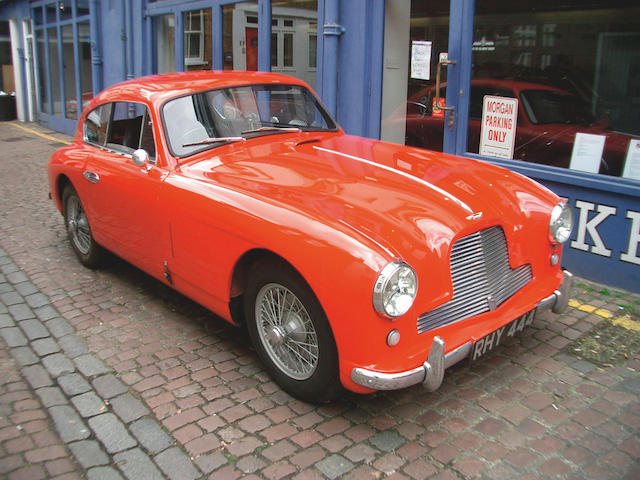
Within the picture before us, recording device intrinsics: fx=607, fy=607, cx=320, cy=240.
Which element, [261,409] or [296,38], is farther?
[296,38]

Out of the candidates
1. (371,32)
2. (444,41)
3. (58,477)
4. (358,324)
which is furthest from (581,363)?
(371,32)

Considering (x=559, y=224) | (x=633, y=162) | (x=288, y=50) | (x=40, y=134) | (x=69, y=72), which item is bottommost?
(x=40, y=134)

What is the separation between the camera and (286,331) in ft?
11.1

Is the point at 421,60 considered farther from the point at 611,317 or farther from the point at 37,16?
→ the point at 37,16

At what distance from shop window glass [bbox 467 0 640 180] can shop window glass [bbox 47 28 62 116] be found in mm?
13164

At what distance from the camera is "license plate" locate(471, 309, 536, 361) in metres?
3.15

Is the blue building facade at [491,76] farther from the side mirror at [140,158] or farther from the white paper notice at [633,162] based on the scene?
the side mirror at [140,158]

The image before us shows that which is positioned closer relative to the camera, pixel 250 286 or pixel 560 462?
pixel 560 462

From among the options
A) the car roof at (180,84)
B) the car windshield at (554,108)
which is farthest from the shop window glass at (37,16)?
the car windshield at (554,108)

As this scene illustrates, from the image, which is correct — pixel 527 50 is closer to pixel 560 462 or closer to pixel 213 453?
pixel 560 462

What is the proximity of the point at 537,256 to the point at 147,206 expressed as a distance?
103 inches

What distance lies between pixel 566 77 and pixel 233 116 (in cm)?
317

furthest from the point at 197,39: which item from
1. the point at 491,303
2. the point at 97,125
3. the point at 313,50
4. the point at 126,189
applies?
the point at 491,303

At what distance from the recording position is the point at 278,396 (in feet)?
11.5
